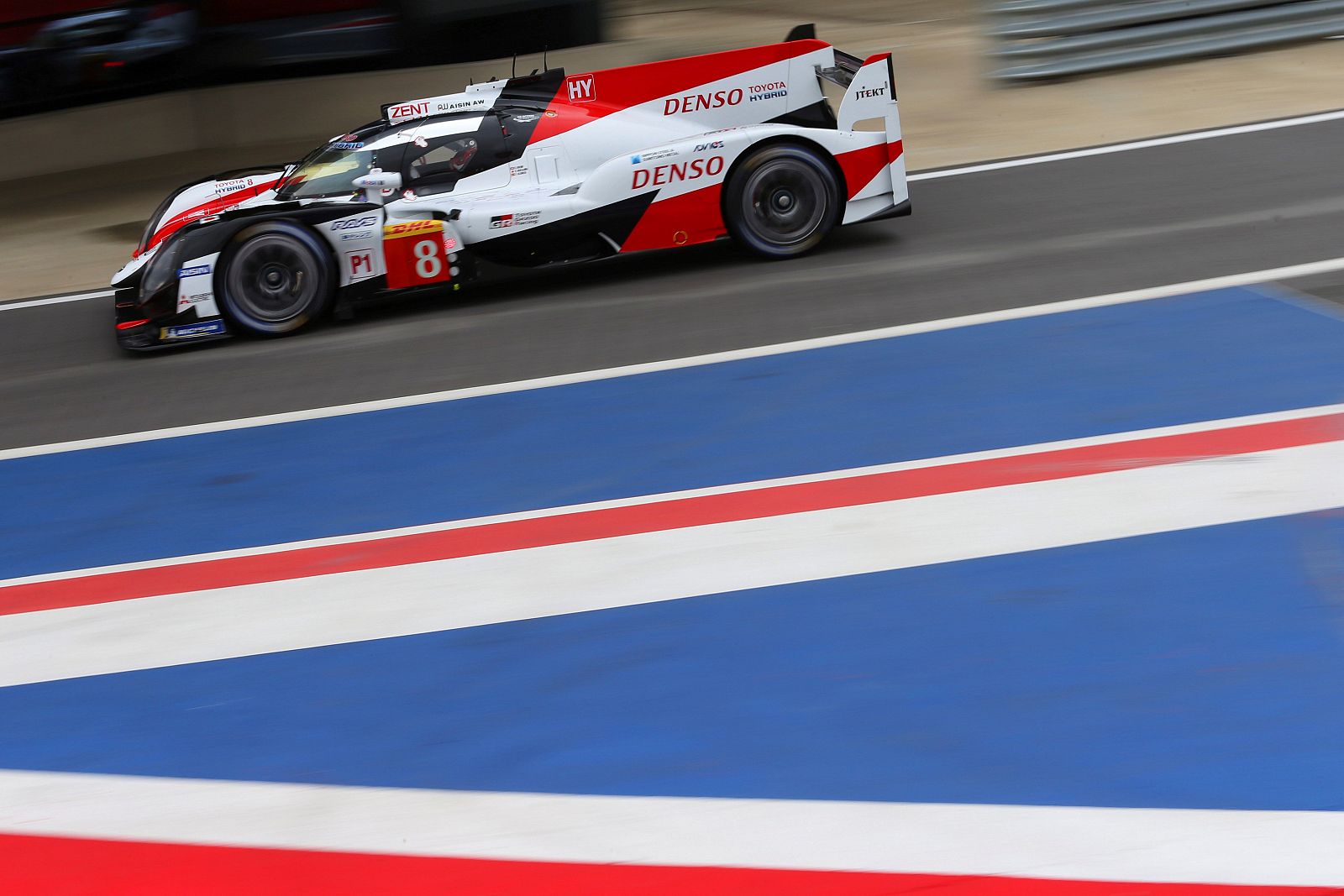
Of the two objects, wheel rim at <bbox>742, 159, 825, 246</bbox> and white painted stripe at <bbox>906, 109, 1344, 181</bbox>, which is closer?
wheel rim at <bbox>742, 159, 825, 246</bbox>

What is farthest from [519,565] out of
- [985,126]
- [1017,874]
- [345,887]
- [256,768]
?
[985,126]

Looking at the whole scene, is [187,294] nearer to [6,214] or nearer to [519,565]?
[519,565]

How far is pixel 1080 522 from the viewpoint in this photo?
185 inches

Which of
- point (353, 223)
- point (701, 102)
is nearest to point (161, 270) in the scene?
point (353, 223)

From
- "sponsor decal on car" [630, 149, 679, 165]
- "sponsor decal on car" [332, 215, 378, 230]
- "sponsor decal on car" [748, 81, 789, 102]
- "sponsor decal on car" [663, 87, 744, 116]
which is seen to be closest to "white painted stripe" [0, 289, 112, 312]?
"sponsor decal on car" [332, 215, 378, 230]

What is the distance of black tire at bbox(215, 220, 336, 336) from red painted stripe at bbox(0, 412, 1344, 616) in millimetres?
2776

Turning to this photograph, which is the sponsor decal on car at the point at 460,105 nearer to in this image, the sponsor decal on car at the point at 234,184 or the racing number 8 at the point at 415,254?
the racing number 8 at the point at 415,254

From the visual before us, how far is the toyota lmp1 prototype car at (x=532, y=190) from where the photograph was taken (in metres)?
7.60

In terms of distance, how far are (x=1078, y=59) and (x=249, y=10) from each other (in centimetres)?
882

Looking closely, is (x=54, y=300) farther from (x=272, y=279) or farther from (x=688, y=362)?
(x=688, y=362)

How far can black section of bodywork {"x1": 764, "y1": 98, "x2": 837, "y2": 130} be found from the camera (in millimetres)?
8016

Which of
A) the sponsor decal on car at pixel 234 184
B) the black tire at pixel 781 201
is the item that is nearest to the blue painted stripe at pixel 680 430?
the black tire at pixel 781 201

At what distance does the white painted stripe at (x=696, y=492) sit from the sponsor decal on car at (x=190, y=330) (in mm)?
2611

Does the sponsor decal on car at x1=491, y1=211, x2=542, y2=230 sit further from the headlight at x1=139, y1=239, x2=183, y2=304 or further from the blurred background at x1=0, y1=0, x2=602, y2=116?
the blurred background at x1=0, y1=0, x2=602, y2=116
